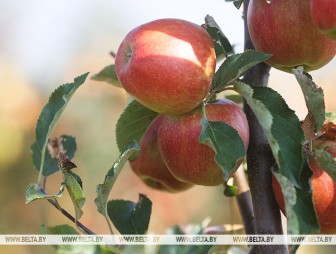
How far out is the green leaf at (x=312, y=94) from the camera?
724 mm

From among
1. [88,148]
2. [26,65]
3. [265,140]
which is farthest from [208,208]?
[265,140]

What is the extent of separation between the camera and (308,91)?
0.73 metres

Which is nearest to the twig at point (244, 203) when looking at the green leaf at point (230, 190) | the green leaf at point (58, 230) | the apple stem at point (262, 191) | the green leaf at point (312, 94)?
the green leaf at point (230, 190)

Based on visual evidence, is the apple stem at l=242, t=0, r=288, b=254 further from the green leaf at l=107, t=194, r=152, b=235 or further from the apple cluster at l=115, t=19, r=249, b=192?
the green leaf at l=107, t=194, r=152, b=235

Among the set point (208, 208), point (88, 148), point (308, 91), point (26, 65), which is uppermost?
point (308, 91)

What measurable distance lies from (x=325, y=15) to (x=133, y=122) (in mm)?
423

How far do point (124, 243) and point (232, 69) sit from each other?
26 centimetres

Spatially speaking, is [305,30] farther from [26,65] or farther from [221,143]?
[26,65]

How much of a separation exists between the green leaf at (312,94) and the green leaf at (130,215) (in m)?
0.25

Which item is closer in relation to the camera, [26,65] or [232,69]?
[232,69]

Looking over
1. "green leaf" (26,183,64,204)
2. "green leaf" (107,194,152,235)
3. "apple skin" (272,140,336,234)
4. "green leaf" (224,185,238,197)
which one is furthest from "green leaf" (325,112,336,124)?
"green leaf" (26,183,64,204)

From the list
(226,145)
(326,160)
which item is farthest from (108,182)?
(326,160)

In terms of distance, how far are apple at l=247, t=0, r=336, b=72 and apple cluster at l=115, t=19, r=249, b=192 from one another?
0.23ft

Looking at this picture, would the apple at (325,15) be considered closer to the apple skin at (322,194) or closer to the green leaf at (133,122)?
the apple skin at (322,194)
